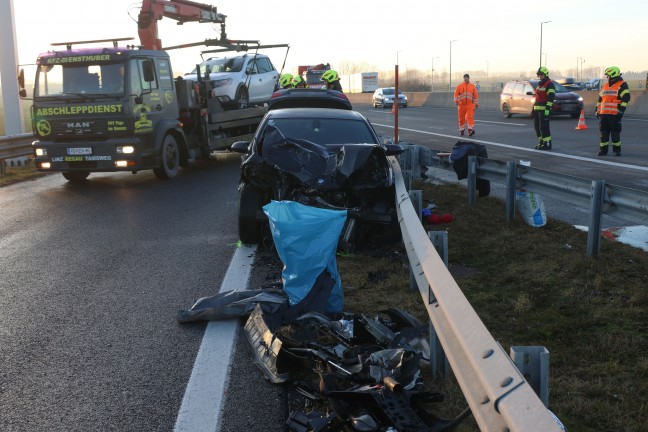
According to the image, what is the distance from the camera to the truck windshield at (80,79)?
43.9 ft

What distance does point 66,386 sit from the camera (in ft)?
14.1

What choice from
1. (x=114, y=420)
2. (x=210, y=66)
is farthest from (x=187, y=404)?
(x=210, y=66)

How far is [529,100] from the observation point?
3105cm

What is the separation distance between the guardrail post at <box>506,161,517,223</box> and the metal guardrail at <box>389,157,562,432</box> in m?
4.95

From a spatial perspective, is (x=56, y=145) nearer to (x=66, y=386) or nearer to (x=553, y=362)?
(x=66, y=386)

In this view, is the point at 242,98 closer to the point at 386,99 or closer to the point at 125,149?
the point at 125,149

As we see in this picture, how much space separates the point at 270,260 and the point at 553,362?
3539 mm

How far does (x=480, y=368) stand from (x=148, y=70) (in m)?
12.5

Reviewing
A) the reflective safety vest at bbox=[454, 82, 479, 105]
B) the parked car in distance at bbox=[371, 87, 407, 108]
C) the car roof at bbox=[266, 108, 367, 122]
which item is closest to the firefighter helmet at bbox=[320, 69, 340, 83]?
the reflective safety vest at bbox=[454, 82, 479, 105]

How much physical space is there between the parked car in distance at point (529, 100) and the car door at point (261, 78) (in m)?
12.8

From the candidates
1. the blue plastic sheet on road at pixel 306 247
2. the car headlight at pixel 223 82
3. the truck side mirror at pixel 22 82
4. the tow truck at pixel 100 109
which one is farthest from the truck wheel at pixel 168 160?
the blue plastic sheet on road at pixel 306 247

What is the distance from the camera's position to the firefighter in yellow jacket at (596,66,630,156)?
16344mm

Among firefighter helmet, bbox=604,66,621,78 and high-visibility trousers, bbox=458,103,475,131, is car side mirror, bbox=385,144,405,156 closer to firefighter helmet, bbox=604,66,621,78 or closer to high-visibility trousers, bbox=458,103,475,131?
firefighter helmet, bbox=604,66,621,78

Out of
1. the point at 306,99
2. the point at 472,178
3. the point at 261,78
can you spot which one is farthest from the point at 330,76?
the point at 472,178
